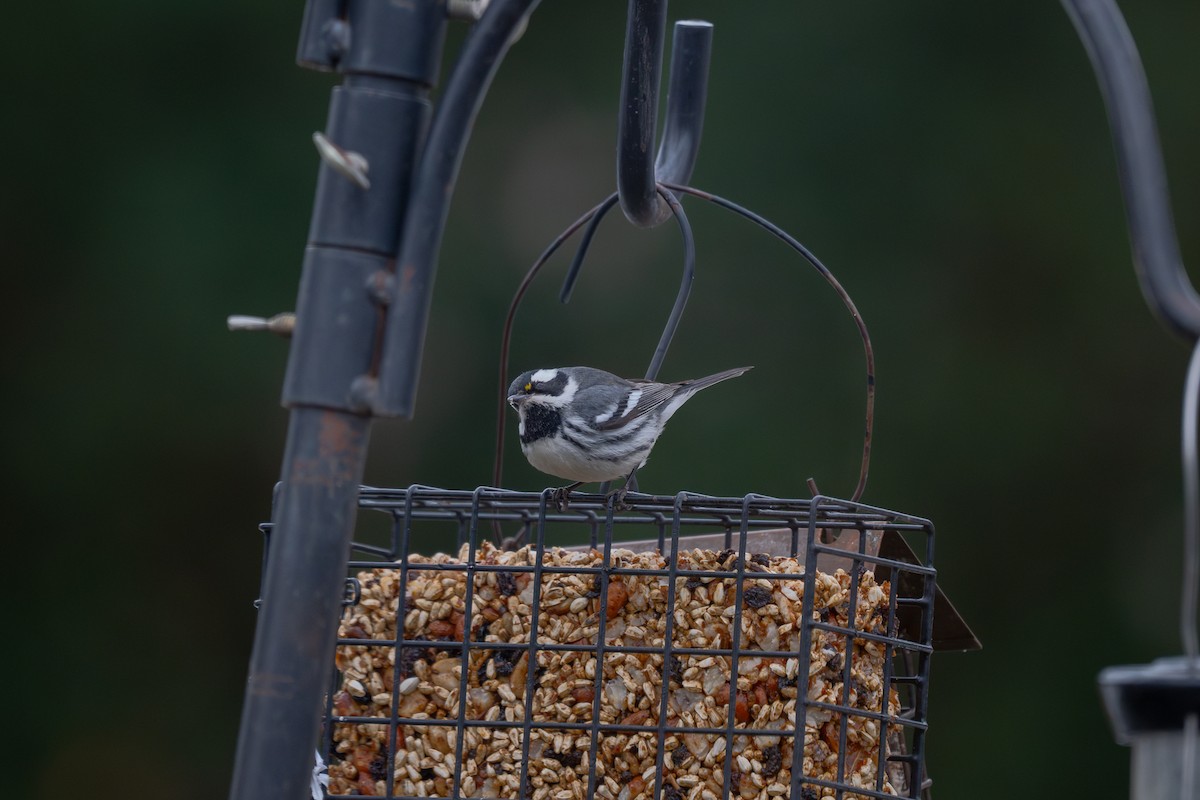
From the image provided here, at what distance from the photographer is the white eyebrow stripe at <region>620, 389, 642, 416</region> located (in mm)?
3418

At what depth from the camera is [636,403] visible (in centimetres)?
344

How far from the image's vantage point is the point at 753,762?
232 cm

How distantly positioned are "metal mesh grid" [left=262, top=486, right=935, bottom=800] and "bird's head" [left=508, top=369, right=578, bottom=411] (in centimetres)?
90

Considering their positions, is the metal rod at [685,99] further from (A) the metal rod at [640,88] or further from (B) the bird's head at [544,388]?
(B) the bird's head at [544,388]

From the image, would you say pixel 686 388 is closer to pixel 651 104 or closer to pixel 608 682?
pixel 608 682

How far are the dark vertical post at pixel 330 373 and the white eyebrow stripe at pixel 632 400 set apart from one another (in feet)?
6.30

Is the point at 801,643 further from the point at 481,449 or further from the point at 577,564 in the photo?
the point at 481,449

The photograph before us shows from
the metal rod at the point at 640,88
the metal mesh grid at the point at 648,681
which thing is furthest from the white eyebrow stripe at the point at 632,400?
the metal rod at the point at 640,88

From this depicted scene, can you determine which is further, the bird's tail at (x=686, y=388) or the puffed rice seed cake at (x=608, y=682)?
the bird's tail at (x=686, y=388)

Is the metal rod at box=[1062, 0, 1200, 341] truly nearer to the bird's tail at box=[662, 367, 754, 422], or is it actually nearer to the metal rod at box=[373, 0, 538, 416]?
the metal rod at box=[373, 0, 538, 416]

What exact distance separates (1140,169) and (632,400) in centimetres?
214

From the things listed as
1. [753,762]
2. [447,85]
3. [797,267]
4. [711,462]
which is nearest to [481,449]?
[711,462]

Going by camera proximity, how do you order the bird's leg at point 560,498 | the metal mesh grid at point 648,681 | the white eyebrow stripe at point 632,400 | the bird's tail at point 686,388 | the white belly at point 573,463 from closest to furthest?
the metal mesh grid at point 648,681, the bird's leg at point 560,498, the white belly at point 573,463, the white eyebrow stripe at point 632,400, the bird's tail at point 686,388

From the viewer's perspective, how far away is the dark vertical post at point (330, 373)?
146 cm
